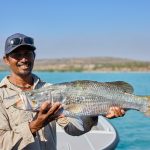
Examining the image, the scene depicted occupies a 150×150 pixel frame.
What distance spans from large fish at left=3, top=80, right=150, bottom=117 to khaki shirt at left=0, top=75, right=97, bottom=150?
148 mm

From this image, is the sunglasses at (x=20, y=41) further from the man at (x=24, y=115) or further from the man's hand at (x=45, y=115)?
the man's hand at (x=45, y=115)

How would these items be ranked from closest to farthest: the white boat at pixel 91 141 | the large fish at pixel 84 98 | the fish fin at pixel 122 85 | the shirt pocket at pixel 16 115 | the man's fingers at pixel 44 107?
the man's fingers at pixel 44 107
the large fish at pixel 84 98
the shirt pocket at pixel 16 115
the fish fin at pixel 122 85
the white boat at pixel 91 141

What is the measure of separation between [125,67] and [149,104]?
411 ft

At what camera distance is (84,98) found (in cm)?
455

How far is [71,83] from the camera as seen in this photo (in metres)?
4.50

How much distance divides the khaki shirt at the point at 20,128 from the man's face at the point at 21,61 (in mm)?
126

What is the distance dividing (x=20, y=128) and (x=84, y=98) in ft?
2.12

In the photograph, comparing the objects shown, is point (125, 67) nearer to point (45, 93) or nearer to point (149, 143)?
point (149, 143)

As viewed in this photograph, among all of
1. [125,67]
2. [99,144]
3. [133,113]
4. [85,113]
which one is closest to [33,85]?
[85,113]

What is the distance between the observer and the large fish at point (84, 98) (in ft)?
13.9

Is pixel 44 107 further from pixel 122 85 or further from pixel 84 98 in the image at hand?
pixel 122 85

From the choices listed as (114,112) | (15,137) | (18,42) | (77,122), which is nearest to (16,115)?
(15,137)

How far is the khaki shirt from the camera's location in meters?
4.27

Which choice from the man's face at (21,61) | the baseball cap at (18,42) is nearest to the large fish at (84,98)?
the man's face at (21,61)
